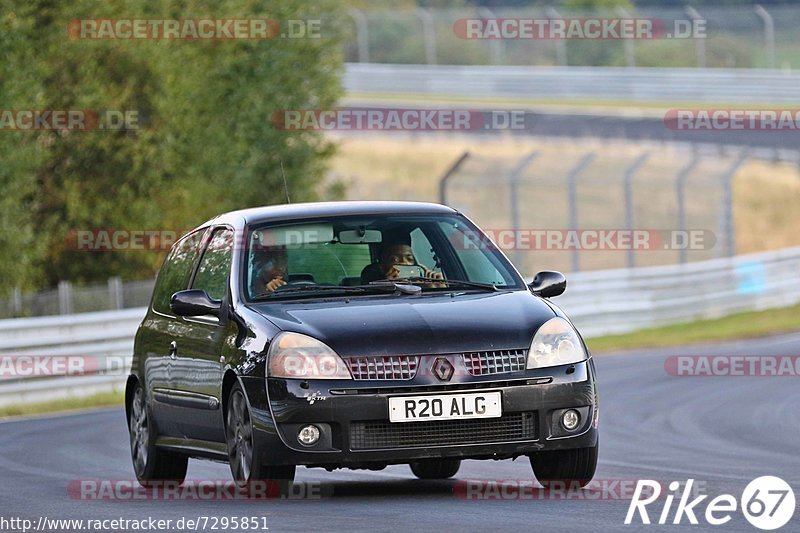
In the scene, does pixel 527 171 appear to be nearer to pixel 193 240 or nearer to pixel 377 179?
pixel 377 179

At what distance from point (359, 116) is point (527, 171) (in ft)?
27.6

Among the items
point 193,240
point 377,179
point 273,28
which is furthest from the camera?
point 377,179

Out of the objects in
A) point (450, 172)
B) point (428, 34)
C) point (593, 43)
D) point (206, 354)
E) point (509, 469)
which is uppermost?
point (428, 34)

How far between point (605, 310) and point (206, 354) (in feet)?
59.7

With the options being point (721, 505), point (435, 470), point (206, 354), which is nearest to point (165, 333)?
point (206, 354)

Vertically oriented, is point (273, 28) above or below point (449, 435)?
above

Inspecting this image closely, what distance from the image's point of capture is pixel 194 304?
988cm

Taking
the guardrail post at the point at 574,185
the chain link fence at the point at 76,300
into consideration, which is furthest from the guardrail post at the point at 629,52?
the chain link fence at the point at 76,300

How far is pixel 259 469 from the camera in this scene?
9.00 meters

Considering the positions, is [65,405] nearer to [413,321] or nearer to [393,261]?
[393,261]

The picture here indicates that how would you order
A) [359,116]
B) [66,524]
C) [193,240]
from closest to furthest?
1. [66,524]
2. [193,240]
3. [359,116]

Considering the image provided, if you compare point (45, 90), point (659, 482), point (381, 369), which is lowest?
point (659, 482)

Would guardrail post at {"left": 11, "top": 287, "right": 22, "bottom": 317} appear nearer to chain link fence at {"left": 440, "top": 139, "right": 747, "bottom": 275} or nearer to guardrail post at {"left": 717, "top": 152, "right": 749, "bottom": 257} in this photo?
guardrail post at {"left": 717, "top": 152, "right": 749, "bottom": 257}

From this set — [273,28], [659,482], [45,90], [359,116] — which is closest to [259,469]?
[659,482]
